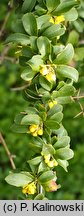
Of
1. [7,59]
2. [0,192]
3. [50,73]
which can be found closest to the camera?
[50,73]

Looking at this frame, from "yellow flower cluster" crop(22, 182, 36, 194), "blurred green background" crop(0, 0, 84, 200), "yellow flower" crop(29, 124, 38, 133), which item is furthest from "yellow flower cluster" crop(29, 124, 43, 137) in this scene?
"blurred green background" crop(0, 0, 84, 200)

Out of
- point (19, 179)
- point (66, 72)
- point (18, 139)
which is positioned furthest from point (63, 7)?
point (18, 139)

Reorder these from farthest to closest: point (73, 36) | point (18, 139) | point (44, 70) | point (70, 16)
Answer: point (18, 139) < point (73, 36) < point (70, 16) < point (44, 70)

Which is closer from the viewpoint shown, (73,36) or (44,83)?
(44,83)

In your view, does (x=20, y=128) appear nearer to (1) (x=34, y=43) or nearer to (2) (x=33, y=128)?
(2) (x=33, y=128)

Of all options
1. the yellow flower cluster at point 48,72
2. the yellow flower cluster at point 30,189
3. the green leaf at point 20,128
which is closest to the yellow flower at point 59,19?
the yellow flower cluster at point 48,72

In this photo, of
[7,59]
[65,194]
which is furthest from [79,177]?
[7,59]

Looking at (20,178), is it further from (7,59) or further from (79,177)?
(79,177)
